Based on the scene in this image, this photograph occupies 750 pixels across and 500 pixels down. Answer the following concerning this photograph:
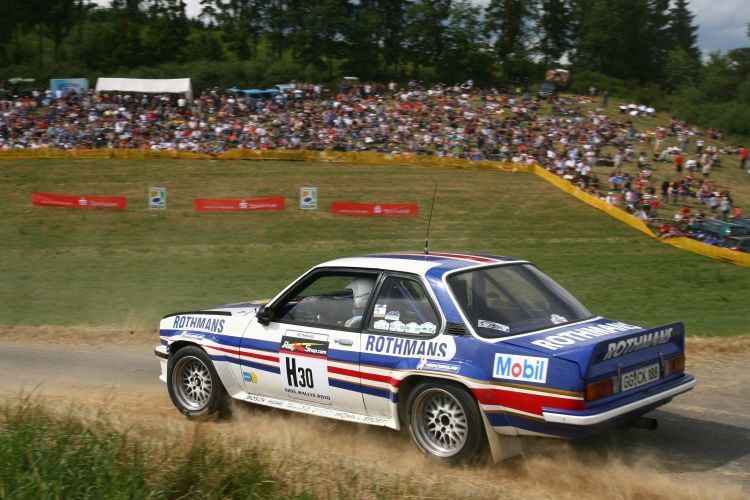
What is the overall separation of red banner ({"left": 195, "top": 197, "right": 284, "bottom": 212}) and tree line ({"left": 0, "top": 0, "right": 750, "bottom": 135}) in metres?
27.4

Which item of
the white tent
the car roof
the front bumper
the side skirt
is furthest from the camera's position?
the white tent

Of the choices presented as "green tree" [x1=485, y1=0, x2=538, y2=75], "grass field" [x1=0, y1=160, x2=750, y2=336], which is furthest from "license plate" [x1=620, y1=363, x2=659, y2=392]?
"green tree" [x1=485, y1=0, x2=538, y2=75]

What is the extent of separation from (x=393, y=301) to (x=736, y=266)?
20.1 metres

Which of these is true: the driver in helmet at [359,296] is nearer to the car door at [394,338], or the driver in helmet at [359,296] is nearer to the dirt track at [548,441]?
the car door at [394,338]

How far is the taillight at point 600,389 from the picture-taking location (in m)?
4.92

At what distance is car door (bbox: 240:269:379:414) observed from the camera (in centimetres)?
590

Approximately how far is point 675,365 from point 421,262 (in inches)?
81.0

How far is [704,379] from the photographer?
8.11m

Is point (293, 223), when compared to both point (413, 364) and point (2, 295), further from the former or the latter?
point (413, 364)

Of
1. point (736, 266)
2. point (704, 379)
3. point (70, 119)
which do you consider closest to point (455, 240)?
point (736, 266)

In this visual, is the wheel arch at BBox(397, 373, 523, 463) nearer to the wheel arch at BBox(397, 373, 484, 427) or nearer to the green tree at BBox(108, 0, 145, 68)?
the wheel arch at BBox(397, 373, 484, 427)

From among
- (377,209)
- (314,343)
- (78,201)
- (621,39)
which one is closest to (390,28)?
(621,39)

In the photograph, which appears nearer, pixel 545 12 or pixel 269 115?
pixel 269 115

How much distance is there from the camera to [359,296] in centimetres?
609
